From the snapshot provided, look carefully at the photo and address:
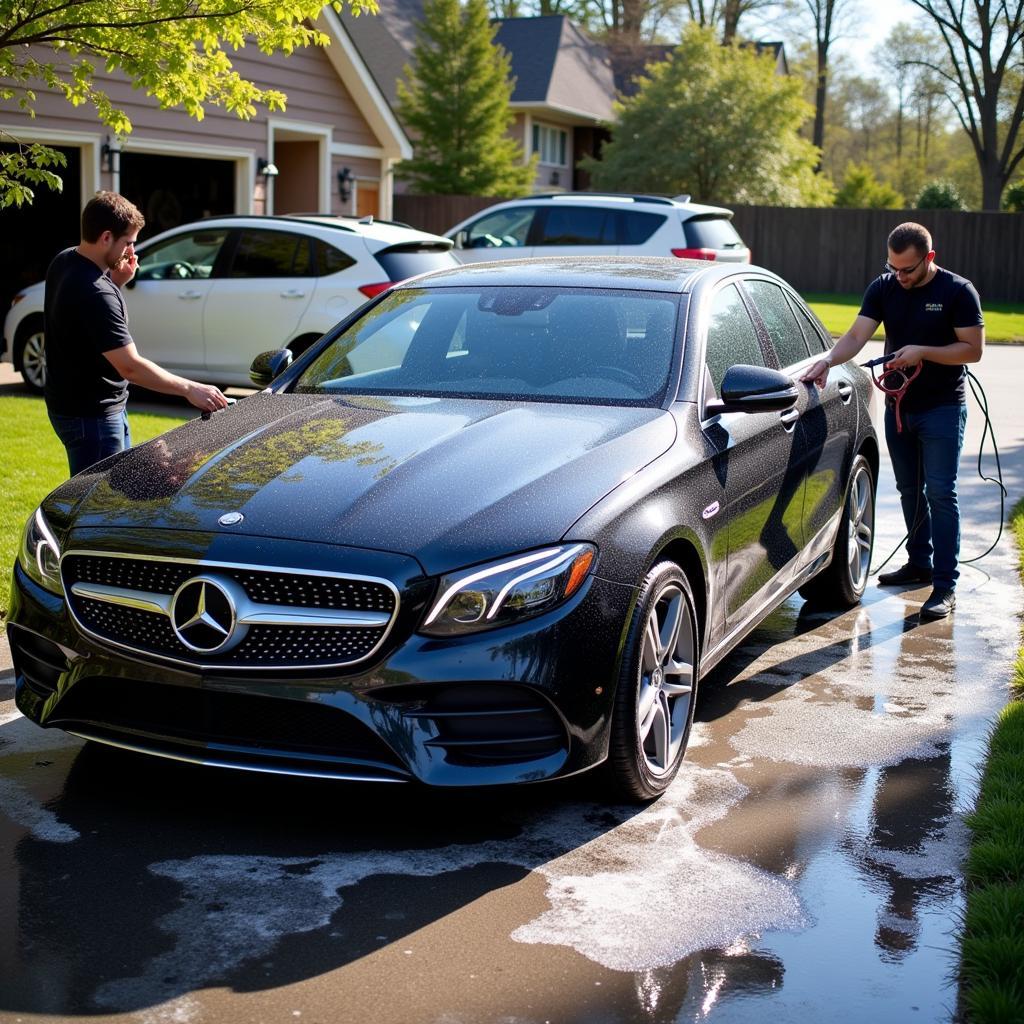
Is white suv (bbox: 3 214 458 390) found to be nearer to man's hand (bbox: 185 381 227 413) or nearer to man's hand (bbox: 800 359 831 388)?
man's hand (bbox: 800 359 831 388)

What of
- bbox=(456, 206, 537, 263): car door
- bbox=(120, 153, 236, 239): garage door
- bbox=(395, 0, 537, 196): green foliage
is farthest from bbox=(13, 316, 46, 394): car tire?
bbox=(395, 0, 537, 196): green foliage

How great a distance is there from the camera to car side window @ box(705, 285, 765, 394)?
5801 millimetres

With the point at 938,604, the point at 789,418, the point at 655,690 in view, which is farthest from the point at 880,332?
the point at 655,690

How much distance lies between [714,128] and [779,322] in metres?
32.5

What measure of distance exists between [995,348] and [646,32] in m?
37.6

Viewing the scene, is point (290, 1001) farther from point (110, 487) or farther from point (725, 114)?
point (725, 114)

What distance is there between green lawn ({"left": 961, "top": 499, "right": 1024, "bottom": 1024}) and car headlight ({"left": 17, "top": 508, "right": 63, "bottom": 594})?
9.35ft

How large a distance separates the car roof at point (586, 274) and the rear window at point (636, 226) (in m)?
12.3

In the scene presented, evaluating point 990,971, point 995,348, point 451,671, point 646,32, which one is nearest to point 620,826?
point 451,671

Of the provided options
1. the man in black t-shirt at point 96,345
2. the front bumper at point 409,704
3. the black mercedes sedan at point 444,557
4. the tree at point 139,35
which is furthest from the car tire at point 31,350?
the front bumper at point 409,704

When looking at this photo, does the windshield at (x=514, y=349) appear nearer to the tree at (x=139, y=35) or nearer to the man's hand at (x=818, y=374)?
the man's hand at (x=818, y=374)

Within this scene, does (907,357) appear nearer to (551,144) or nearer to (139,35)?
(139,35)

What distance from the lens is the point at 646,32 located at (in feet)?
194

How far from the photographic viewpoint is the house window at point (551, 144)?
4508 centimetres
